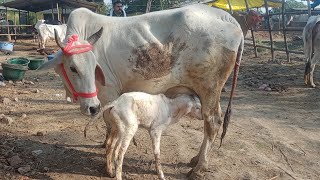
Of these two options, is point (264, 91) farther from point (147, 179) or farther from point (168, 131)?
point (147, 179)

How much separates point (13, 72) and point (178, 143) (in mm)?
5778

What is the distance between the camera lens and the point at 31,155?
4.59 meters

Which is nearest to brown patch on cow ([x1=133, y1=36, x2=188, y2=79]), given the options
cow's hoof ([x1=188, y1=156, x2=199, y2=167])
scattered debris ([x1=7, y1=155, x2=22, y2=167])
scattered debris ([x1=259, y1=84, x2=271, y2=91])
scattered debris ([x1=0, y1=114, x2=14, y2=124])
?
cow's hoof ([x1=188, y1=156, x2=199, y2=167])

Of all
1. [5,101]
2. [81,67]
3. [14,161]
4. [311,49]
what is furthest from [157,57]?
[311,49]

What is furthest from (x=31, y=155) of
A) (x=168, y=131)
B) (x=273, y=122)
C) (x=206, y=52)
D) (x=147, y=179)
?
(x=273, y=122)

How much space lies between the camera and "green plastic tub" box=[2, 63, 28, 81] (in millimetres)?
8913

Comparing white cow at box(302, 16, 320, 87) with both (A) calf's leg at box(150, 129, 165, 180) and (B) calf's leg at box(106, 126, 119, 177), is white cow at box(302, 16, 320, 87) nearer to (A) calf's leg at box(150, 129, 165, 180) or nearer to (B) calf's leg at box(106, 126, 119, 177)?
(A) calf's leg at box(150, 129, 165, 180)

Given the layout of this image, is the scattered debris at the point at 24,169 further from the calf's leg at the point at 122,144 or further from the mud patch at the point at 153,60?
the mud patch at the point at 153,60

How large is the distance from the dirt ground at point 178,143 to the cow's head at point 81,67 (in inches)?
37.1

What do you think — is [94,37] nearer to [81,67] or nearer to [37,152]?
[81,67]

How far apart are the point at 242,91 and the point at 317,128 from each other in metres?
2.92

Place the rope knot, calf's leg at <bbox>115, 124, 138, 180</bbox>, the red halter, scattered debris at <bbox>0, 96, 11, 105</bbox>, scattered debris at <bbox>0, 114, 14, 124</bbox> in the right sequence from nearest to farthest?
calf's leg at <bbox>115, 124, 138, 180</bbox>
the red halter
the rope knot
scattered debris at <bbox>0, 114, 14, 124</bbox>
scattered debris at <bbox>0, 96, 11, 105</bbox>

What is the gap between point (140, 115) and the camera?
386 centimetres

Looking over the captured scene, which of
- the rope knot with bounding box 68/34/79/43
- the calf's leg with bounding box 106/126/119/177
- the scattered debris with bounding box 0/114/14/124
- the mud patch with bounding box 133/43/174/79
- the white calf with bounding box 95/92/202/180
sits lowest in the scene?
the scattered debris with bounding box 0/114/14/124
